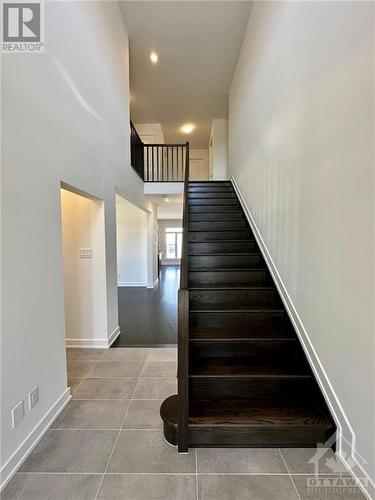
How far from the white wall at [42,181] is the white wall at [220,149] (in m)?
5.23

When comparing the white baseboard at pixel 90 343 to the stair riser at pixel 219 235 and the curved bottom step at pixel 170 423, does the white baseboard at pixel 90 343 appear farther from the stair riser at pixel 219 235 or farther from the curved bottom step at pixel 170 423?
the stair riser at pixel 219 235

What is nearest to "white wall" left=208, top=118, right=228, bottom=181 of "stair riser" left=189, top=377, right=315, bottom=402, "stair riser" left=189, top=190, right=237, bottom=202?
"stair riser" left=189, top=190, right=237, bottom=202

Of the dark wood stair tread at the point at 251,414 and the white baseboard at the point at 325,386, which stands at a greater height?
the white baseboard at the point at 325,386

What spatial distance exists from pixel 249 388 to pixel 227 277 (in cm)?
134

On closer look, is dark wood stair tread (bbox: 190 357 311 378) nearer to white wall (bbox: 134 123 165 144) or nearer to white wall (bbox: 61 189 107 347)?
white wall (bbox: 61 189 107 347)

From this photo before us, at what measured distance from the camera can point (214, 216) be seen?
14.5 ft

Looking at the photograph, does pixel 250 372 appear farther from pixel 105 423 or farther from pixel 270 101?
pixel 270 101

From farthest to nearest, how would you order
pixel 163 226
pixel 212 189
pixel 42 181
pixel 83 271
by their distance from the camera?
pixel 163 226 → pixel 212 189 → pixel 83 271 → pixel 42 181

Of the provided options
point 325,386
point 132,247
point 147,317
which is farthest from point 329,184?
point 132,247

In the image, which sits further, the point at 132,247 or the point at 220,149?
the point at 220,149

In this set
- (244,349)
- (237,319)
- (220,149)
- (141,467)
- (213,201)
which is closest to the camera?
(141,467)

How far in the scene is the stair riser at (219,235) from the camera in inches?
154

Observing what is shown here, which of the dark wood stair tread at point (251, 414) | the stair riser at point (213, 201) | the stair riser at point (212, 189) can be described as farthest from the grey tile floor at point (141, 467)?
the stair riser at point (212, 189)

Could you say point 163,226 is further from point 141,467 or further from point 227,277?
point 141,467
